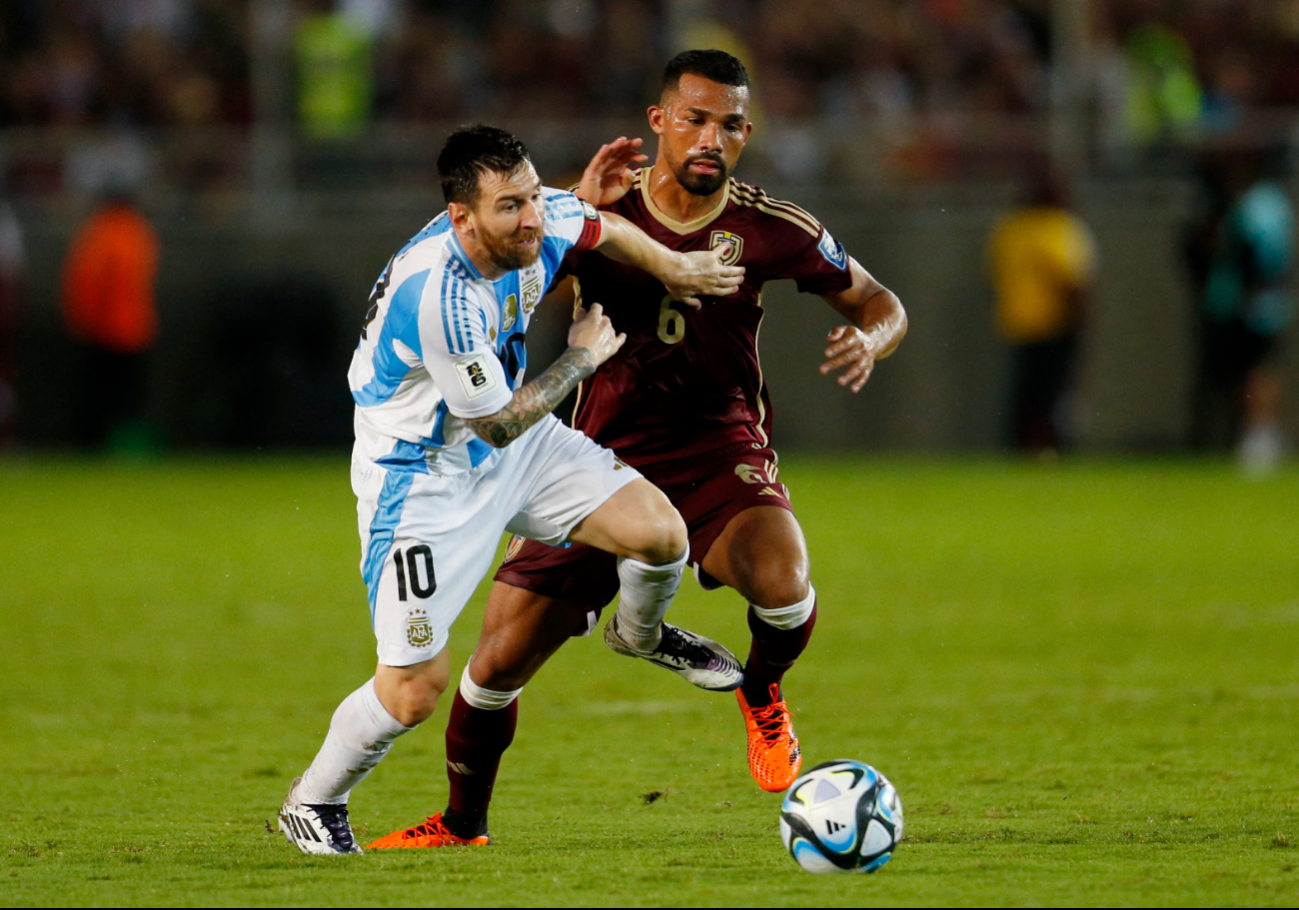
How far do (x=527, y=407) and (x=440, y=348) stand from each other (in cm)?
32

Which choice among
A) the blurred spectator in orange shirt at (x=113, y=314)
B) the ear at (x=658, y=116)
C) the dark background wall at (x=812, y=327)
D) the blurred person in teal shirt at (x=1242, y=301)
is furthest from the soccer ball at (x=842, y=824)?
the blurred spectator in orange shirt at (x=113, y=314)

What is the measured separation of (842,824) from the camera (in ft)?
16.1

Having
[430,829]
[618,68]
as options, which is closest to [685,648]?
[430,829]

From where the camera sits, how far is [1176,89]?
18.7 meters

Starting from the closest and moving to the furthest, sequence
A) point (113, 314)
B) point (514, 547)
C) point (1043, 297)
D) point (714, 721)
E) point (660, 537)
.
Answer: point (660, 537) < point (514, 547) < point (714, 721) < point (1043, 297) < point (113, 314)

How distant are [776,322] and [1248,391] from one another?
4385mm

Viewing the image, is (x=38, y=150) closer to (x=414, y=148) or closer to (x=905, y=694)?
(x=414, y=148)

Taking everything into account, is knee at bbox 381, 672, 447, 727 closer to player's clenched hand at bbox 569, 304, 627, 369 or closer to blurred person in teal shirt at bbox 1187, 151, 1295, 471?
player's clenched hand at bbox 569, 304, 627, 369

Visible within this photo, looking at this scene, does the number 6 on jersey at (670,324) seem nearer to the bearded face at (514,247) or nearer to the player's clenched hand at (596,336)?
the player's clenched hand at (596,336)

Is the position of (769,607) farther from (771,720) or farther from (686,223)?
(686,223)

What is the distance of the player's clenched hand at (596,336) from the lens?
577 cm

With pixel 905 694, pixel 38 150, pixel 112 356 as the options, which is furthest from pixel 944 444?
pixel 905 694

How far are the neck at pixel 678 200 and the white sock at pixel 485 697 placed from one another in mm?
1691

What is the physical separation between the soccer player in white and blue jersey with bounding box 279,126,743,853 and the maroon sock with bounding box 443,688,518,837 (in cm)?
3
